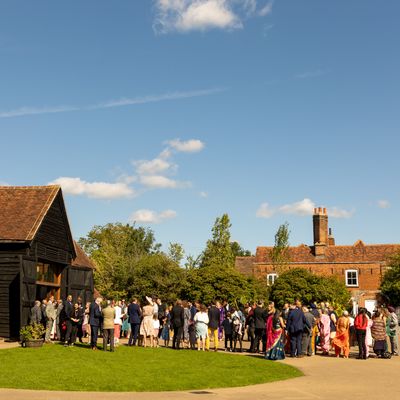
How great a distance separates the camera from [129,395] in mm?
12344

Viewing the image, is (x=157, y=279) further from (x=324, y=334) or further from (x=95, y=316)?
(x=324, y=334)

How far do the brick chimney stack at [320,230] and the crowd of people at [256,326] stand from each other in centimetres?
3273

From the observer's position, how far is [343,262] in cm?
5697

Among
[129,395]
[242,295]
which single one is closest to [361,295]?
[242,295]

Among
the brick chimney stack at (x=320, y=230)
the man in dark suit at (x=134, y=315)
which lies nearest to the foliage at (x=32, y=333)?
the man in dark suit at (x=134, y=315)

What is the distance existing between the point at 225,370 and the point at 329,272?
140 feet

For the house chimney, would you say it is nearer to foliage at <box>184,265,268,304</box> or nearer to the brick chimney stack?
the brick chimney stack

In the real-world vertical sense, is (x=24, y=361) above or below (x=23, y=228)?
below

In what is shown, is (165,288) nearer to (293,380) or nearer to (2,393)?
(293,380)

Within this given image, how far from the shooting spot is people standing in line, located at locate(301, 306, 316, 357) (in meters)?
20.6

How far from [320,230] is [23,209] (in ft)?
115

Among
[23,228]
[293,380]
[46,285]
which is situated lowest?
[293,380]

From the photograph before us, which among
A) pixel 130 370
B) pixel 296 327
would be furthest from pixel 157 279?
pixel 130 370

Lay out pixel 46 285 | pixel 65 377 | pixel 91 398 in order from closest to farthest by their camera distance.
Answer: pixel 91 398 < pixel 65 377 < pixel 46 285
